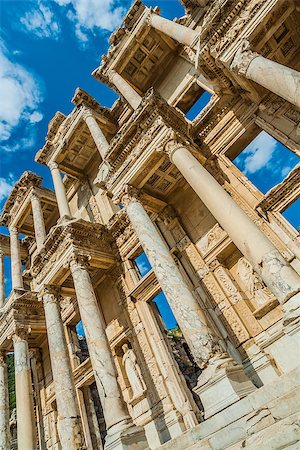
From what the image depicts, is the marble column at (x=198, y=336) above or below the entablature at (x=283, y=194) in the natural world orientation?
below

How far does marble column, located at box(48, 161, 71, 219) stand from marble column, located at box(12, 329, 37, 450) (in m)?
6.19

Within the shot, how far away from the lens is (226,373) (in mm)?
6391

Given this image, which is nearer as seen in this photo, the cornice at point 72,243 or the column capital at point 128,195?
the column capital at point 128,195

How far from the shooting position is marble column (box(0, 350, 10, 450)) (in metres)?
13.7

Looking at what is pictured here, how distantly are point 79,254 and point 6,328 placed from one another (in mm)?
6249

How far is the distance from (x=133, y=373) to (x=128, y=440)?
4.07 metres

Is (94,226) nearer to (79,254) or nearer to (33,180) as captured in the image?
(79,254)

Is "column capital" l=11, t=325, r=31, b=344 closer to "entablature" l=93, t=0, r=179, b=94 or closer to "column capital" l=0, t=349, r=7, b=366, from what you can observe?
"column capital" l=0, t=349, r=7, b=366

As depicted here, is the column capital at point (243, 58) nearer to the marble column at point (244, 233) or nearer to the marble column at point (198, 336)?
the marble column at point (244, 233)

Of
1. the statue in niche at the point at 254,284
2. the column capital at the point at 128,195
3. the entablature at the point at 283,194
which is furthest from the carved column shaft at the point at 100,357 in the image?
the entablature at the point at 283,194

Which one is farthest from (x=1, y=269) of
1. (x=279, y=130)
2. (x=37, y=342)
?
(x=279, y=130)

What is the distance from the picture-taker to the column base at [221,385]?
6.12m

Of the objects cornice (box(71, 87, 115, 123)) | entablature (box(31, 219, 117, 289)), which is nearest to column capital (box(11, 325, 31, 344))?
entablature (box(31, 219, 117, 289))

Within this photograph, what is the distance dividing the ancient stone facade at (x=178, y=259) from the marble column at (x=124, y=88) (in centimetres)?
9
